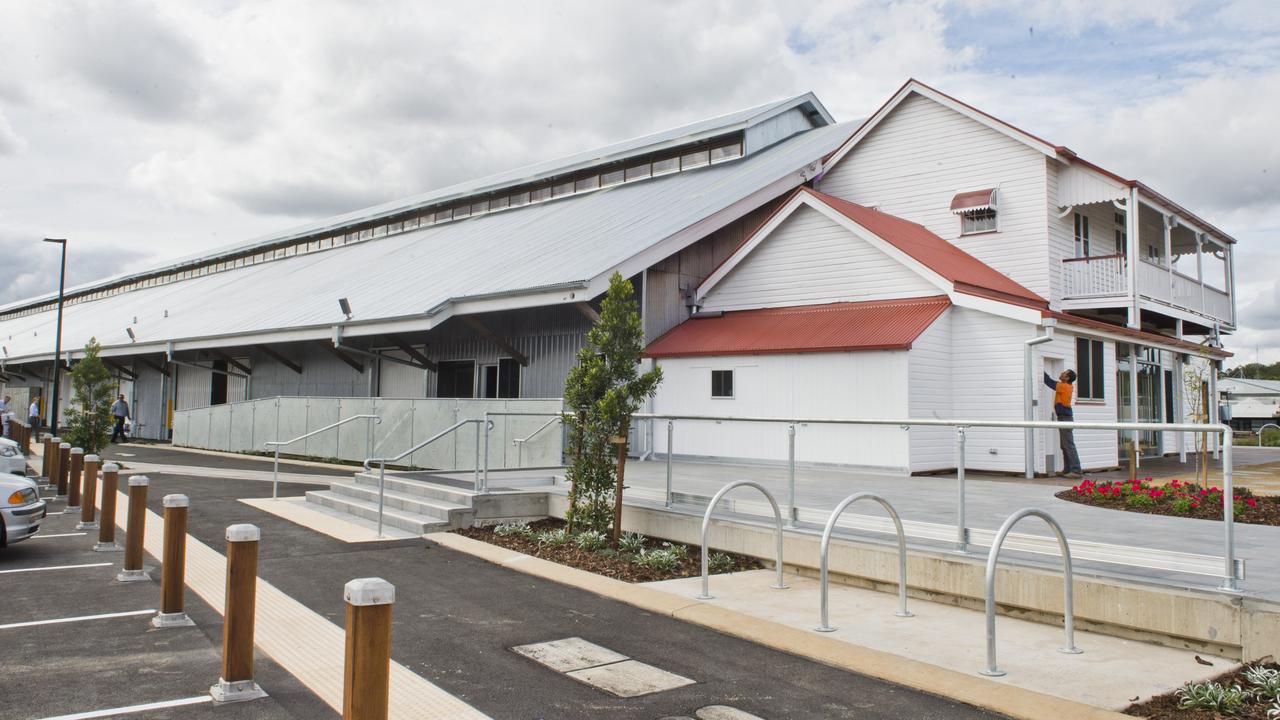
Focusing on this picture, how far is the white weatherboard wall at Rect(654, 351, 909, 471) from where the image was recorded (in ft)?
30.3

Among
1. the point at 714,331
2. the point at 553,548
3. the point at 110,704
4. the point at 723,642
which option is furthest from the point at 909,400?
the point at 110,704

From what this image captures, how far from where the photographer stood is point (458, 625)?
7477 millimetres

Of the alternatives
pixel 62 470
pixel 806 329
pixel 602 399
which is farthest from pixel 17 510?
pixel 806 329

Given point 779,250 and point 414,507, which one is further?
point 779,250

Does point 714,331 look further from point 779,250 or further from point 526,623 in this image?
point 526,623

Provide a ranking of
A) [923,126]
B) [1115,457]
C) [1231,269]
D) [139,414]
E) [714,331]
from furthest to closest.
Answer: [139,414], [1231,269], [923,126], [714,331], [1115,457]

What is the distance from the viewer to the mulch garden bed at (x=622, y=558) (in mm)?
9734

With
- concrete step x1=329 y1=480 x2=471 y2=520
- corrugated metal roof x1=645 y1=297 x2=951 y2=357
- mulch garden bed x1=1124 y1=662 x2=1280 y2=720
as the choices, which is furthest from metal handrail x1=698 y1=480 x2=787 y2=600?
corrugated metal roof x1=645 y1=297 x2=951 y2=357

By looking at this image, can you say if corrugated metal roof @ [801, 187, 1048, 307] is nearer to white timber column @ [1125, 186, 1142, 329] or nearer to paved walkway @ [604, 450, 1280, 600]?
white timber column @ [1125, 186, 1142, 329]

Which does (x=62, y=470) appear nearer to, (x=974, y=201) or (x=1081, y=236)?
(x=974, y=201)

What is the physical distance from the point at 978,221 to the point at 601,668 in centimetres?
1729

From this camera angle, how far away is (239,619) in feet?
18.1

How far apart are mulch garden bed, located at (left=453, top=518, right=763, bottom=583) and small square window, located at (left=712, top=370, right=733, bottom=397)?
7404mm

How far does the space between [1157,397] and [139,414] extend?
38.0m
